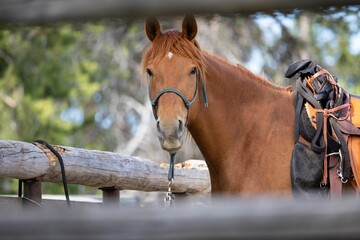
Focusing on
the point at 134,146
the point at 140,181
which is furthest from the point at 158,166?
the point at 134,146

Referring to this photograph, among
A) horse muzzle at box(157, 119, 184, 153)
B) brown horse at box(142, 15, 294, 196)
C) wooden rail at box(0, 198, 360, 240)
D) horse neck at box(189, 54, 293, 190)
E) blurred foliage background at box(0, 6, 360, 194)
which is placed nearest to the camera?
wooden rail at box(0, 198, 360, 240)

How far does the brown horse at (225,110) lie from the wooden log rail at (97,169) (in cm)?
73

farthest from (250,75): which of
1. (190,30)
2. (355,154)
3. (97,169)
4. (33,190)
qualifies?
(33,190)

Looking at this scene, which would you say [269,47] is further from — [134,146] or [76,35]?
[76,35]

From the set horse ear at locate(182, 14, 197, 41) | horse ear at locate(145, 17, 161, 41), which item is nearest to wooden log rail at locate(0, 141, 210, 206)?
horse ear at locate(145, 17, 161, 41)

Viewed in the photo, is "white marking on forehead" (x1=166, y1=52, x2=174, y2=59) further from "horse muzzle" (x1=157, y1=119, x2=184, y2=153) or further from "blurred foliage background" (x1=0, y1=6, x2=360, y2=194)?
"blurred foliage background" (x1=0, y1=6, x2=360, y2=194)

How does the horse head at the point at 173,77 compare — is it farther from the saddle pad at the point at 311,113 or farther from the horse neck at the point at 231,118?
the saddle pad at the point at 311,113

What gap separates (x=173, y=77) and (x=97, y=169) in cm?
98

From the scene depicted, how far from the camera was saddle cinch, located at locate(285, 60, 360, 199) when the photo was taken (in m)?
3.46

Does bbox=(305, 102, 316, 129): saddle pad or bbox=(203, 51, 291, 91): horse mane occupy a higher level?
bbox=(203, 51, 291, 91): horse mane

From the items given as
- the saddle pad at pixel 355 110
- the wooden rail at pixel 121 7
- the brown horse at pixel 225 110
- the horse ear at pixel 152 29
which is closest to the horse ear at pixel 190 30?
the brown horse at pixel 225 110

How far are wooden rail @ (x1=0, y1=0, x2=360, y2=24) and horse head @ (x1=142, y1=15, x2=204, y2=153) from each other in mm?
2356

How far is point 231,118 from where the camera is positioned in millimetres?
3723

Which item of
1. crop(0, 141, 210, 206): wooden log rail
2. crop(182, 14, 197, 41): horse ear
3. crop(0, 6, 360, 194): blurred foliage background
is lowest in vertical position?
crop(0, 141, 210, 206): wooden log rail
